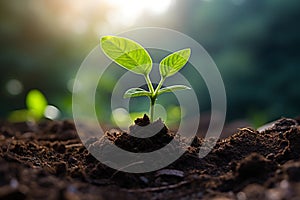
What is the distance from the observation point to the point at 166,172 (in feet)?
3.79

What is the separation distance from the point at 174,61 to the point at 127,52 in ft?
0.51

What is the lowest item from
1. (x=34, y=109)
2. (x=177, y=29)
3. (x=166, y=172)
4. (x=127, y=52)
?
(x=166, y=172)

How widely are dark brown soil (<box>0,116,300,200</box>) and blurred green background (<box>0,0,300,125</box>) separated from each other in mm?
2117

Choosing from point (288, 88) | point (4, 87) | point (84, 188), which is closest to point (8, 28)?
point (4, 87)

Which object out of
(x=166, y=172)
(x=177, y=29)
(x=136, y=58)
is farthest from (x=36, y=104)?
(x=177, y=29)

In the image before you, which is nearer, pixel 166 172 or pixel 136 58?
pixel 166 172

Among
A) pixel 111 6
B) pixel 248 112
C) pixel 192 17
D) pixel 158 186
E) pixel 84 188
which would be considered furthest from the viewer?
pixel 192 17

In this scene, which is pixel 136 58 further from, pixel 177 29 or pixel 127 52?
pixel 177 29

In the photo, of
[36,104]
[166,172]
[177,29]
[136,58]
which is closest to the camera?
[166,172]

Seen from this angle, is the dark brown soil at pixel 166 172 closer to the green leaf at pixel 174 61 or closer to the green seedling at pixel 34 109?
the green leaf at pixel 174 61

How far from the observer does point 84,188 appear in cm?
93

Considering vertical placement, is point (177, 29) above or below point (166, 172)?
above

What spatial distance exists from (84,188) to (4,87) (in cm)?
311

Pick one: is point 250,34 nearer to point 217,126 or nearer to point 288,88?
point 288,88
